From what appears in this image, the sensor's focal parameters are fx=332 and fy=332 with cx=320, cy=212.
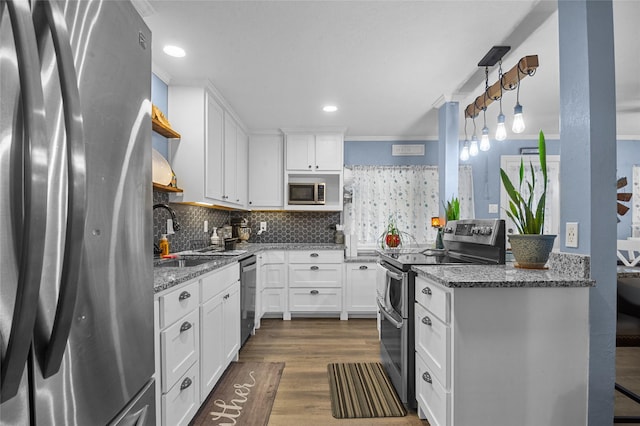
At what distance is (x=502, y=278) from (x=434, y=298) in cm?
33

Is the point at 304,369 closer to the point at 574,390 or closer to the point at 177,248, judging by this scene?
the point at 177,248

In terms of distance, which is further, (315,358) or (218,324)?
(315,358)

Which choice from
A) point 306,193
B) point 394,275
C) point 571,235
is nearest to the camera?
point 571,235

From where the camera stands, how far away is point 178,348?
5.32 ft

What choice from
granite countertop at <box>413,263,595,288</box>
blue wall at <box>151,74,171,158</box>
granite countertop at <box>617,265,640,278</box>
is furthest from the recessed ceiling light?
granite countertop at <box>617,265,640,278</box>

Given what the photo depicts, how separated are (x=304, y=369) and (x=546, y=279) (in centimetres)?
188

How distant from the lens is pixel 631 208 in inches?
185

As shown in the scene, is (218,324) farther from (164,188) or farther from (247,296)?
(164,188)

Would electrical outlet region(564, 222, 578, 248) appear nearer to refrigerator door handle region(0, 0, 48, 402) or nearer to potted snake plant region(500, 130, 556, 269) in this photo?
potted snake plant region(500, 130, 556, 269)

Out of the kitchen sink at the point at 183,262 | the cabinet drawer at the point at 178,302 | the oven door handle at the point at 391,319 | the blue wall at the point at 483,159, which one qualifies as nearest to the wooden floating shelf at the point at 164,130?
the kitchen sink at the point at 183,262

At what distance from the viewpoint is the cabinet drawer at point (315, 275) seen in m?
4.01

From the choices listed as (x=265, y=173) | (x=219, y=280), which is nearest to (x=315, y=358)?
(x=219, y=280)

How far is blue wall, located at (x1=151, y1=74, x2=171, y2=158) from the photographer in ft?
8.45

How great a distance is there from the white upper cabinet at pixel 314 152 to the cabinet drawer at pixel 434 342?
2.75 meters
